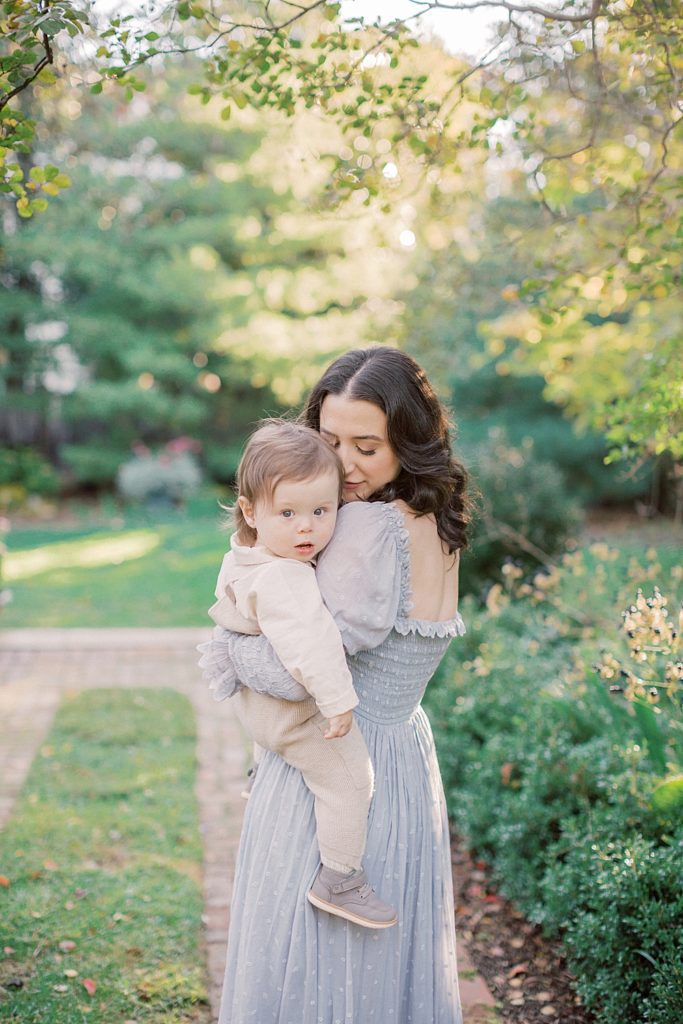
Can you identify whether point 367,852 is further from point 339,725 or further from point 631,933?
point 631,933

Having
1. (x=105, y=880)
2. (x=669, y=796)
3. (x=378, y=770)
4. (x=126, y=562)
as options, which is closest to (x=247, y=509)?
(x=378, y=770)

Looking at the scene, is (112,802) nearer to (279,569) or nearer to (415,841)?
(415,841)

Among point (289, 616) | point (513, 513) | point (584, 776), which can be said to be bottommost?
point (584, 776)

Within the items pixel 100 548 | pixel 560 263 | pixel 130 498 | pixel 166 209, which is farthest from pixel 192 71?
pixel 560 263

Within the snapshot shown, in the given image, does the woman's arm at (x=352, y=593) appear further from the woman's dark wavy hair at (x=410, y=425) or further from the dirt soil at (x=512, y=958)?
the dirt soil at (x=512, y=958)

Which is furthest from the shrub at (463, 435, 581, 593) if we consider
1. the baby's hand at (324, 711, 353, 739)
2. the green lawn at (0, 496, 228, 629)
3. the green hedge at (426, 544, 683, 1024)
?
the baby's hand at (324, 711, 353, 739)

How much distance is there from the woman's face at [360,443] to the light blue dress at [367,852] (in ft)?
0.35

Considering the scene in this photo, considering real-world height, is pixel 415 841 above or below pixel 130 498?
above

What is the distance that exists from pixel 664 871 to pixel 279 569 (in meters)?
1.63

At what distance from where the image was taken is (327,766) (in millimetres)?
2006

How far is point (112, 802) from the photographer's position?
14.5ft

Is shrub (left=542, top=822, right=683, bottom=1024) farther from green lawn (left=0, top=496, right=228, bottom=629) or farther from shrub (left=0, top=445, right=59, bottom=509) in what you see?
shrub (left=0, top=445, right=59, bottom=509)

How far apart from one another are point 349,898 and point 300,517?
81cm

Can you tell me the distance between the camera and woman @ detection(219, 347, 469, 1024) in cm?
205
